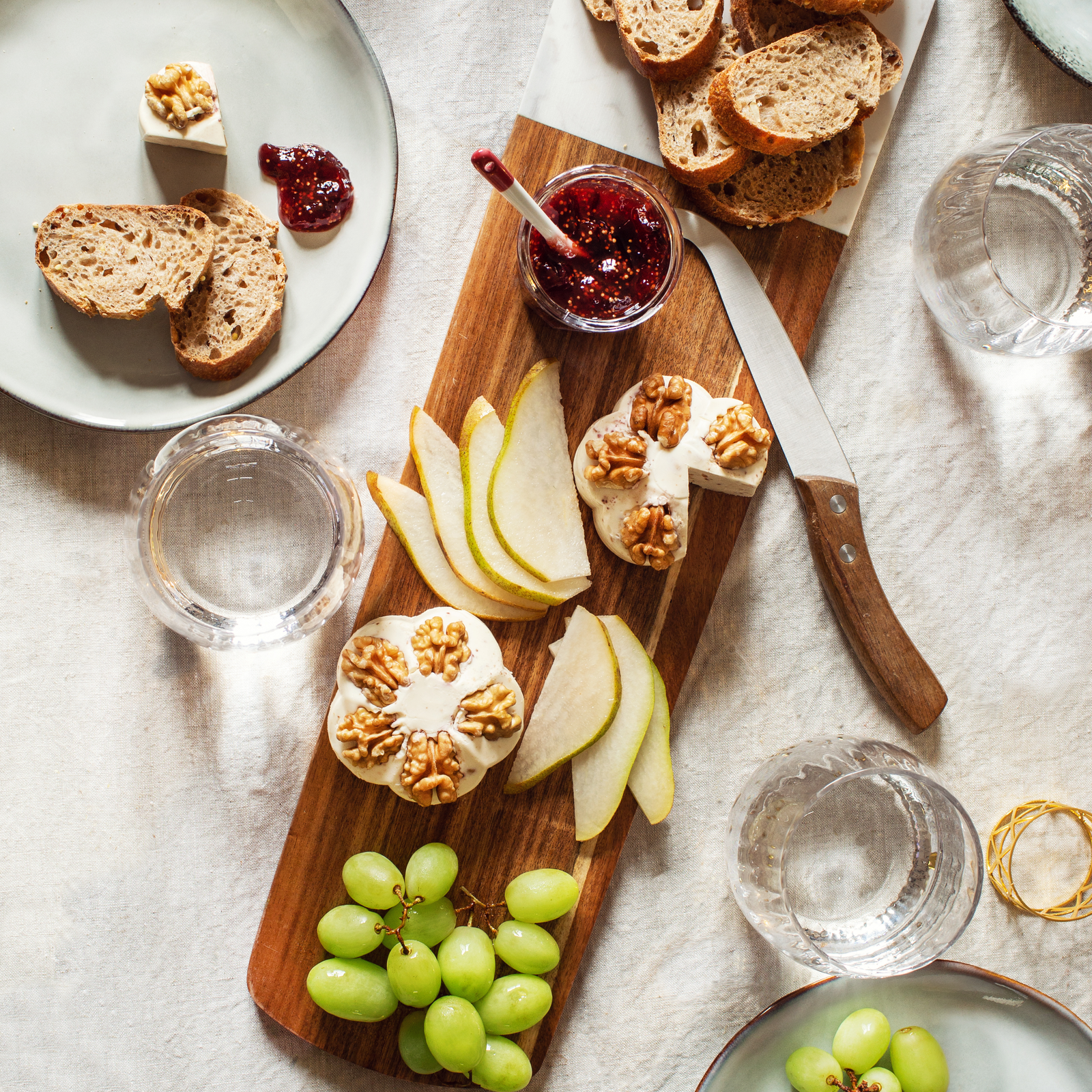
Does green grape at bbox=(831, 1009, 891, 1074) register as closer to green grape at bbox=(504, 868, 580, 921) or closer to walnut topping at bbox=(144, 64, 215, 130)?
green grape at bbox=(504, 868, 580, 921)

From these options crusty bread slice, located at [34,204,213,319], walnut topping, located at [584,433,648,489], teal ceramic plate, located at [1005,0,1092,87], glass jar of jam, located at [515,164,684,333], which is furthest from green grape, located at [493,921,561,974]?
teal ceramic plate, located at [1005,0,1092,87]

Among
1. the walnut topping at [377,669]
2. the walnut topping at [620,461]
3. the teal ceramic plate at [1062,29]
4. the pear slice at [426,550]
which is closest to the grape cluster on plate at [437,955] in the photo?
the walnut topping at [377,669]

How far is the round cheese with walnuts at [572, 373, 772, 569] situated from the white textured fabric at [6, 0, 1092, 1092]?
0.60ft

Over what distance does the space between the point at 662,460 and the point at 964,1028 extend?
3.50 ft

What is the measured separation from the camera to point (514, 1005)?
4.04ft

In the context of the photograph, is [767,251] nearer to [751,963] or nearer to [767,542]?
[767,542]

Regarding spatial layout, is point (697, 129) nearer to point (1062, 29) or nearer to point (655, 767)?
point (1062, 29)

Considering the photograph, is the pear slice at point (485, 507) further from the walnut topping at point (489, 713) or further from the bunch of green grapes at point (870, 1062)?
the bunch of green grapes at point (870, 1062)

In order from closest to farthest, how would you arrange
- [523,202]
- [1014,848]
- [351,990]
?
[523,202]
[351,990]
[1014,848]

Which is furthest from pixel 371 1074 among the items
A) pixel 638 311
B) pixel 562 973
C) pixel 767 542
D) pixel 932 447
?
pixel 932 447

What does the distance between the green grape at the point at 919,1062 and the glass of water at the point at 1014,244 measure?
3.68 ft

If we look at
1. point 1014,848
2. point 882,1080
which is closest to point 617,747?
point 882,1080

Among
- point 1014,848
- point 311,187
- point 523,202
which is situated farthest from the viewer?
point 1014,848

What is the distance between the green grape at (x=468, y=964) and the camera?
1.21 metres
